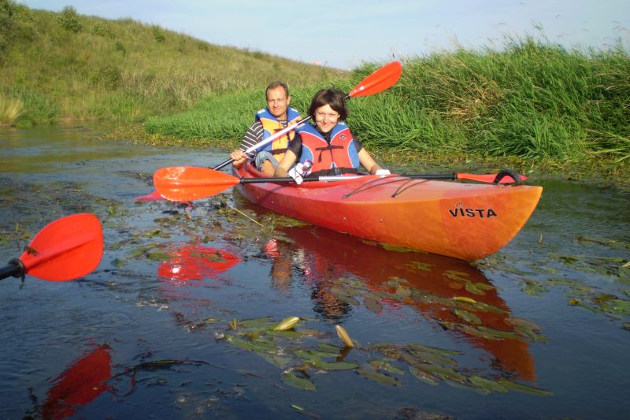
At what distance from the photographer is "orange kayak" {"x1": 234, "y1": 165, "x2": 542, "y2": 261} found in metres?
3.82

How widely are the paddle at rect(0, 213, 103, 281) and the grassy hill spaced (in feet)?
35.0

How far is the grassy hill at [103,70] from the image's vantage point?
20.2 meters

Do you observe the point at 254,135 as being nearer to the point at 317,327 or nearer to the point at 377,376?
the point at 317,327

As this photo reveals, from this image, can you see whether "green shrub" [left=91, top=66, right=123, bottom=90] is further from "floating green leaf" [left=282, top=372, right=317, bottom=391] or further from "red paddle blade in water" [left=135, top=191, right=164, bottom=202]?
"floating green leaf" [left=282, top=372, right=317, bottom=391]

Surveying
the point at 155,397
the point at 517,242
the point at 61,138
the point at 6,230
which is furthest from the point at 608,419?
the point at 61,138

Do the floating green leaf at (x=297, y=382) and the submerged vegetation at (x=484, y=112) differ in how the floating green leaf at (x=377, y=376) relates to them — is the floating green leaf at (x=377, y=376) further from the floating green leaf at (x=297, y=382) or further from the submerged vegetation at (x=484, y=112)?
the submerged vegetation at (x=484, y=112)

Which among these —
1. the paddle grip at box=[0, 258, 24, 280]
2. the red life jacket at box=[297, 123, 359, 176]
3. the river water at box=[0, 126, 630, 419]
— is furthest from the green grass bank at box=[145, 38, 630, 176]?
Result: the paddle grip at box=[0, 258, 24, 280]

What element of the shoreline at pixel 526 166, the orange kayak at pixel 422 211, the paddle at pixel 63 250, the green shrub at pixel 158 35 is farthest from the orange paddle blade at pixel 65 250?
the green shrub at pixel 158 35

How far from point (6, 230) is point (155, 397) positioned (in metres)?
3.38

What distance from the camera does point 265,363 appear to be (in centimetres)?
271

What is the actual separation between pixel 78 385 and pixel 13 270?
25.9 inches

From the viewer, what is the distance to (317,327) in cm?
311

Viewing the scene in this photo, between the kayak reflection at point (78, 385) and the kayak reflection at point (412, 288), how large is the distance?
117cm

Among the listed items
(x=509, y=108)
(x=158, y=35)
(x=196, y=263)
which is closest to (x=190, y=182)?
(x=196, y=263)
